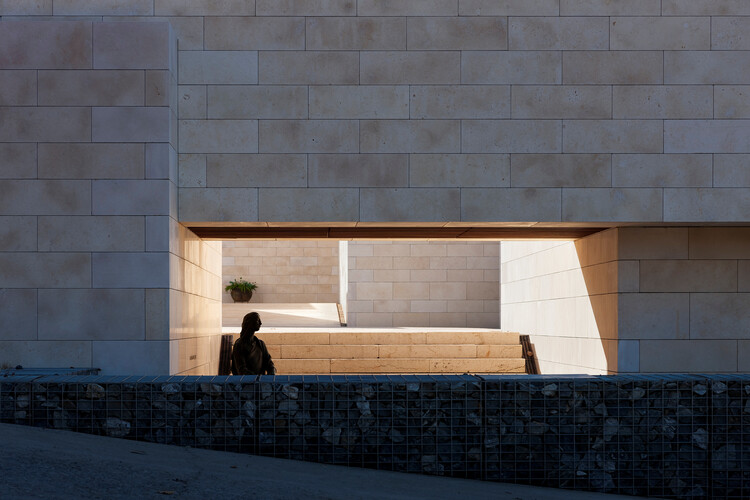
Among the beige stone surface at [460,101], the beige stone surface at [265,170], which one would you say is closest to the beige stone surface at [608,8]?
the beige stone surface at [460,101]

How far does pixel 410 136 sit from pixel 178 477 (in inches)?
220

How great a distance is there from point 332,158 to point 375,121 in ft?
2.27

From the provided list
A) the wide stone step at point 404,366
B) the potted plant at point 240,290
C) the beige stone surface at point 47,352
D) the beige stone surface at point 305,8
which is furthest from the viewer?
the potted plant at point 240,290

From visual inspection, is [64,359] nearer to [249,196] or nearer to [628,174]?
[249,196]

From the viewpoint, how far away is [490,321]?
2016 centimetres

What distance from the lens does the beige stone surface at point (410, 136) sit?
29.6 feet

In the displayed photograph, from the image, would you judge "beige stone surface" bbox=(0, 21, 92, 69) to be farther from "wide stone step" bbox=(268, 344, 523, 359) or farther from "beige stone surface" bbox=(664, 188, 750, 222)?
"beige stone surface" bbox=(664, 188, 750, 222)

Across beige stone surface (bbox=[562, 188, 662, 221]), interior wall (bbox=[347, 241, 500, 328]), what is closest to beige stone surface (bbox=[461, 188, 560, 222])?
beige stone surface (bbox=[562, 188, 662, 221])

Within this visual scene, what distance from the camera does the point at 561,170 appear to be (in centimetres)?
901

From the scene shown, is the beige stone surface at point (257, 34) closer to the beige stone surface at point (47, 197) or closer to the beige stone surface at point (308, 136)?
the beige stone surface at point (308, 136)

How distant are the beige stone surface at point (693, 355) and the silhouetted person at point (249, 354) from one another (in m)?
4.87

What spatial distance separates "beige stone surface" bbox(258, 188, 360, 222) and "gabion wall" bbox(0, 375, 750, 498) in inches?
154

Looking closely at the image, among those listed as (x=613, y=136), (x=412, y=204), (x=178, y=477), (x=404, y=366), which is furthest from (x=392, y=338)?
(x=178, y=477)

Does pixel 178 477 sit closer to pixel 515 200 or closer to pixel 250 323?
pixel 250 323
